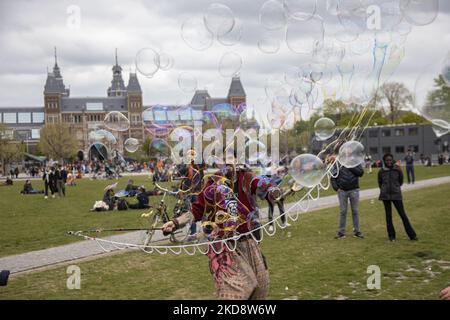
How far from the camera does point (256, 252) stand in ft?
15.9

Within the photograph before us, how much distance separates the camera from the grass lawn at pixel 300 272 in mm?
6766

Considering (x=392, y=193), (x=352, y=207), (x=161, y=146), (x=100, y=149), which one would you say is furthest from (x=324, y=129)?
(x=100, y=149)

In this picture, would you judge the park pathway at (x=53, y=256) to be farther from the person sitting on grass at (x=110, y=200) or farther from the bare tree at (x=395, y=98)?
the bare tree at (x=395, y=98)

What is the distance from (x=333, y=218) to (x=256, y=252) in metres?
8.91

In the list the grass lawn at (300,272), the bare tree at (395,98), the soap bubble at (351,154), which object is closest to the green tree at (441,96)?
the soap bubble at (351,154)

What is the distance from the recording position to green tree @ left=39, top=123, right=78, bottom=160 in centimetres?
8406

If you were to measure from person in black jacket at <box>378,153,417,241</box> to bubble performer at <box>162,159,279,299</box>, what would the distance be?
5713 millimetres

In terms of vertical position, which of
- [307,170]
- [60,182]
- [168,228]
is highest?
[307,170]

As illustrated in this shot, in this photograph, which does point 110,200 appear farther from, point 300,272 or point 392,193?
point 300,272

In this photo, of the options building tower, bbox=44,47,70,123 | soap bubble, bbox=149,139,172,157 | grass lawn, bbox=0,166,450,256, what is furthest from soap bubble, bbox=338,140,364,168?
building tower, bbox=44,47,70,123

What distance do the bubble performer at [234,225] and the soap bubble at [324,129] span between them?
139 inches

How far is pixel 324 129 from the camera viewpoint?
863 cm

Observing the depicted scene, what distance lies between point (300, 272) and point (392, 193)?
11.6 feet

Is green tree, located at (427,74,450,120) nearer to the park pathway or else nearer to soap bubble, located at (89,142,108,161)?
the park pathway
